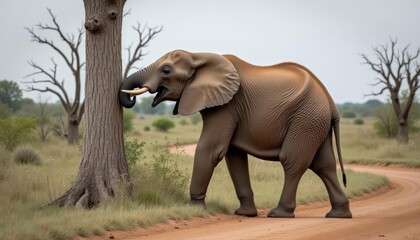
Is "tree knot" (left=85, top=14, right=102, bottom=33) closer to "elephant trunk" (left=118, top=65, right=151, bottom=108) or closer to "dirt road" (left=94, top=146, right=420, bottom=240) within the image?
"elephant trunk" (left=118, top=65, right=151, bottom=108)

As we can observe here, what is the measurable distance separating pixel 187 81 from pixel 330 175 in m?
3.23

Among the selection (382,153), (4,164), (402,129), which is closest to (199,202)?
(4,164)

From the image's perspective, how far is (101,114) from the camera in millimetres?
12180

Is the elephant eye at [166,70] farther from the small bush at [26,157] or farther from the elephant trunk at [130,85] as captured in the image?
the small bush at [26,157]

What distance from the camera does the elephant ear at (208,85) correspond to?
12.5 m

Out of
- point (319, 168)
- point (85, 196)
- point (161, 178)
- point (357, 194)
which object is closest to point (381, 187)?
point (357, 194)

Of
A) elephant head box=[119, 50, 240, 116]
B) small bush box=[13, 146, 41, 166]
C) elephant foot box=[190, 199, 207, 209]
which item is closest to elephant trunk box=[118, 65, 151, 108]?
elephant head box=[119, 50, 240, 116]

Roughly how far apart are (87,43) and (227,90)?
8.57ft

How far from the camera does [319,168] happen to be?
1326 cm

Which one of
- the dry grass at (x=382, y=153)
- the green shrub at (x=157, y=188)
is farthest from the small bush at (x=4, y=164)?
the dry grass at (x=382, y=153)

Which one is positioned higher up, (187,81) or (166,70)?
(166,70)

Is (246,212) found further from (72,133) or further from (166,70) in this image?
(72,133)

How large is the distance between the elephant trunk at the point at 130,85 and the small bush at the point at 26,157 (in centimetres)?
935

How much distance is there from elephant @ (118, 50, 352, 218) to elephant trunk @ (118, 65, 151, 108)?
0.02 metres
